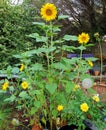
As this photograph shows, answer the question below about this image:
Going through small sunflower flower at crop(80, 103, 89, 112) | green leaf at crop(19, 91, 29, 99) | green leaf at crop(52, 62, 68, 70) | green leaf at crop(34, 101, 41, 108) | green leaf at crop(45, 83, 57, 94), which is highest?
green leaf at crop(52, 62, 68, 70)

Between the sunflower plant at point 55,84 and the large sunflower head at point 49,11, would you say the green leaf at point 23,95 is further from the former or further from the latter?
the large sunflower head at point 49,11

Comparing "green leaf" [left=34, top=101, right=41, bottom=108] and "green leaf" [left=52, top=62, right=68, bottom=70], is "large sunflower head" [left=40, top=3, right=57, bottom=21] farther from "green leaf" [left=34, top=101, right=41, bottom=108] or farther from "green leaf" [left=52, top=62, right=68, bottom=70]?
"green leaf" [left=34, top=101, right=41, bottom=108]

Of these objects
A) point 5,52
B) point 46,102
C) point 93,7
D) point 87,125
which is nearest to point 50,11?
point 46,102

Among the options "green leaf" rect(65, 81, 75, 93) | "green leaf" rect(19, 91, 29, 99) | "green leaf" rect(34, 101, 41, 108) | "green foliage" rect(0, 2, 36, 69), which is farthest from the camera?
"green foliage" rect(0, 2, 36, 69)

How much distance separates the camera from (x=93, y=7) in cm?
500

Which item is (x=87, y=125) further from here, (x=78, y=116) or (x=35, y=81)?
(x=35, y=81)

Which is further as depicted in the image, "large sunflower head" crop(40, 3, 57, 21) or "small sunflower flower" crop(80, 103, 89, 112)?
"small sunflower flower" crop(80, 103, 89, 112)

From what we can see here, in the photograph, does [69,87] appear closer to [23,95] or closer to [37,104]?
[37,104]

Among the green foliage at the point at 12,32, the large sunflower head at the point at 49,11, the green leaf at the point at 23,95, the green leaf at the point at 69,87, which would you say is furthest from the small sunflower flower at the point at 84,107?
the green foliage at the point at 12,32

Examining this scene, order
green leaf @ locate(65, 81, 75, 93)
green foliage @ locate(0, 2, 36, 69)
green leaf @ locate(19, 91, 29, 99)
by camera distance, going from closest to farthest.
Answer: green leaf @ locate(65, 81, 75, 93), green leaf @ locate(19, 91, 29, 99), green foliage @ locate(0, 2, 36, 69)

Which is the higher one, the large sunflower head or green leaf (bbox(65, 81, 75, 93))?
the large sunflower head

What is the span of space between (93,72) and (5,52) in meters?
1.39

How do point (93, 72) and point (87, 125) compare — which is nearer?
point (87, 125)

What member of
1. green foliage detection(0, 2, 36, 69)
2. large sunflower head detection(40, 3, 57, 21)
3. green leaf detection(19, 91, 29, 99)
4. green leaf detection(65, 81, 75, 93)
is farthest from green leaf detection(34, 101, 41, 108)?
green foliage detection(0, 2, 36, 69)
